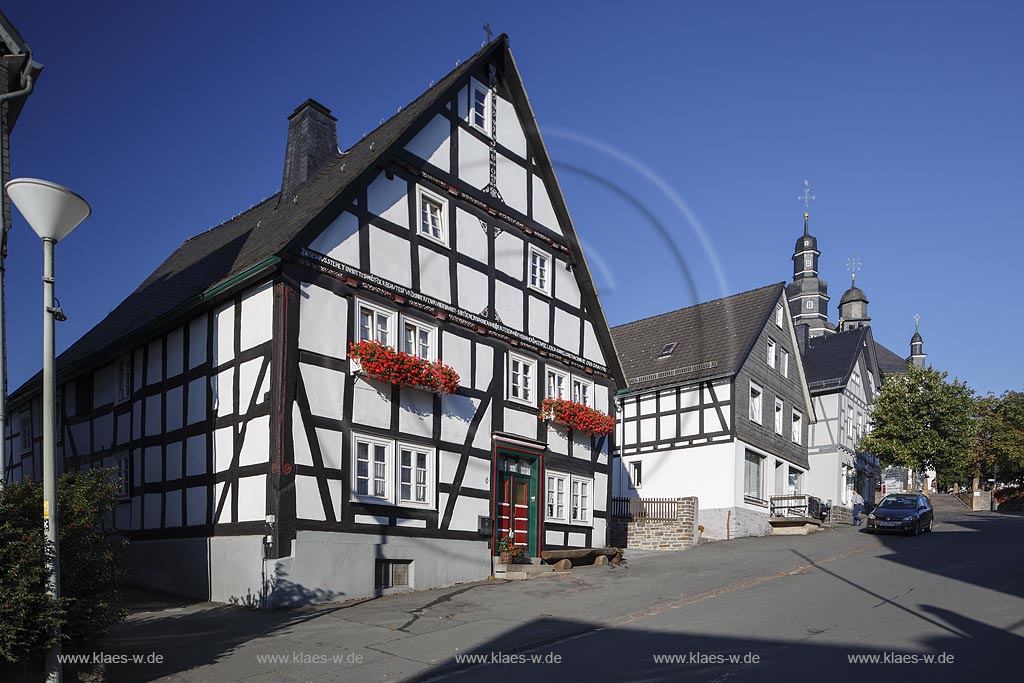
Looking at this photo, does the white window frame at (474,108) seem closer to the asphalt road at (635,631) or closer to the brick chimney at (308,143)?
the brick chimney at (308,143)

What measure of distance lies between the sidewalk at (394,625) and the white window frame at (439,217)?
7.55 m

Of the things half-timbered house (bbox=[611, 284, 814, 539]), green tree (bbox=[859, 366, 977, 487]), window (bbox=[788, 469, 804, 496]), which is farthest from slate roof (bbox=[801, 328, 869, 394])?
half-timbered house (bbox=[611, 284, 814, 539])

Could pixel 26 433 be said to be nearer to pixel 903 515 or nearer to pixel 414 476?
pixel 414 476

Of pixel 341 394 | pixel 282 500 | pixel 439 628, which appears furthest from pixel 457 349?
pixel 439 628

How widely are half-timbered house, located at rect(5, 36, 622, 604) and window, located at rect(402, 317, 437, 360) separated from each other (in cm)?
6

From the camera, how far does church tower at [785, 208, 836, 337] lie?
7550 cm

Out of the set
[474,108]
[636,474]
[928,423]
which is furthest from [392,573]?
[928,423]

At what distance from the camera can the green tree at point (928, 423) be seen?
40219mm

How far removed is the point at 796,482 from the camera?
3872 cm

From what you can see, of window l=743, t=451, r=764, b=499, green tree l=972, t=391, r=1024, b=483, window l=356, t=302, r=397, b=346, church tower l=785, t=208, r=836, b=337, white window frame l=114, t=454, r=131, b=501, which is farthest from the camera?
church tower l=785, t=208, r=836, b=337

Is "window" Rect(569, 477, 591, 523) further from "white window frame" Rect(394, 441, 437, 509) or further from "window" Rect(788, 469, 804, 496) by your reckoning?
"window" Rect(788, 469, 804, 496)

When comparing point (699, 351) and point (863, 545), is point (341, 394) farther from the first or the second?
point (699, 351)

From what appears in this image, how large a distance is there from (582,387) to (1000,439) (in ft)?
119

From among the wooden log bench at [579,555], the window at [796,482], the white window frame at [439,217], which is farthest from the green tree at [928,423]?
the white window frame at [439,217]
